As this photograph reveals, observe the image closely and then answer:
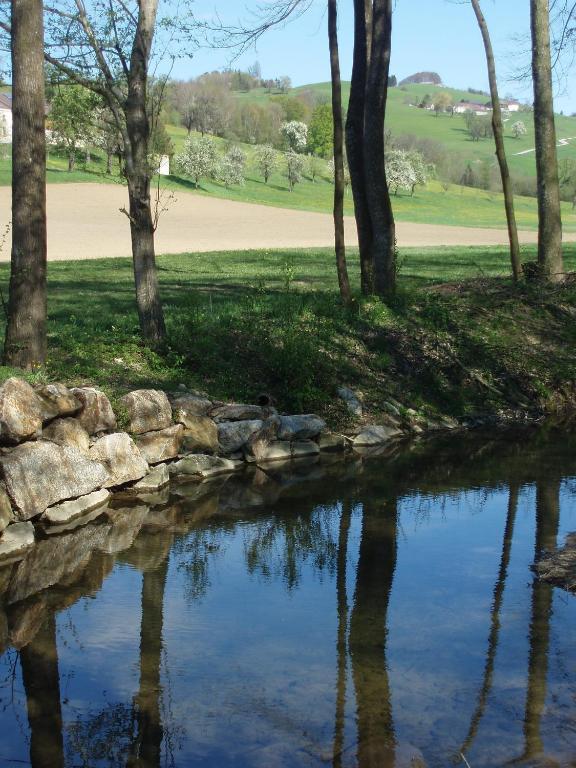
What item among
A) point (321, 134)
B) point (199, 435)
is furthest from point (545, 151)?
point (321, 134)

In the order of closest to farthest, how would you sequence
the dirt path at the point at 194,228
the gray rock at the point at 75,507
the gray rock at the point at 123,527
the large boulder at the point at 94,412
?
the gray rock at the point at 123,527
the gray rock at the point at 75,507
the large boulder at the point at 94,412
the dirt path at the point at 194,228

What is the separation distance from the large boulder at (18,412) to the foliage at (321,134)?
106 metres

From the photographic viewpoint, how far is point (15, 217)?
12.5 meters

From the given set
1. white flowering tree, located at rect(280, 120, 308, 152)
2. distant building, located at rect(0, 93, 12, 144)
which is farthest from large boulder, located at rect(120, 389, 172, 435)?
white flowering tree, located at rect(280, 120, 308, 152)

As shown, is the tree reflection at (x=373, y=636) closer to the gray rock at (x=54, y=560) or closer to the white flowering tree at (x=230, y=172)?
the gray rock at (x=54, y=560)

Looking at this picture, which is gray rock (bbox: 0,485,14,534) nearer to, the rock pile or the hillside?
the rock pile

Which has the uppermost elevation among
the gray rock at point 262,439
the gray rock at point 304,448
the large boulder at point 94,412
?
the large boulder at point 94,412

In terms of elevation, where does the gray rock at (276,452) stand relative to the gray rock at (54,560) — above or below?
above

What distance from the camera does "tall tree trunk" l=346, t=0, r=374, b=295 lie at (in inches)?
738

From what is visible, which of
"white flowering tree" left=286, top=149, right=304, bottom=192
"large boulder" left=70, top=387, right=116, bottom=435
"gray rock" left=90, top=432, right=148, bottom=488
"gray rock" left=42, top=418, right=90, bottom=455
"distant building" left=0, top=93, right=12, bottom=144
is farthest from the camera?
"white flowering tree" left=286, top=149, right=304, bottom=192

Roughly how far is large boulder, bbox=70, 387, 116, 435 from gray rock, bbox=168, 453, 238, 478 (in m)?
1.07

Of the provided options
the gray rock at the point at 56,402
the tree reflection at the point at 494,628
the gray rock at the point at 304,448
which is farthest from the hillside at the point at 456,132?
the gray rock at the point at 56,402

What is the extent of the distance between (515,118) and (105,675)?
185400 mm

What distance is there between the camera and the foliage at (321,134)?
113 m
